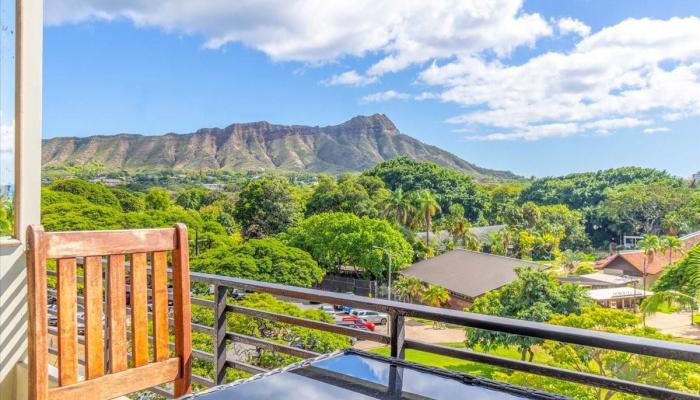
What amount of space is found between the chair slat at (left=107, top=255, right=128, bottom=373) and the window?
0.88 metres

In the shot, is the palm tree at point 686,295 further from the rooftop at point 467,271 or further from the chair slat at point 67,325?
the chair slat at point 67,325

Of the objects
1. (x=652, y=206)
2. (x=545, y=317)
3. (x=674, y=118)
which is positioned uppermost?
(x=674, y=118)

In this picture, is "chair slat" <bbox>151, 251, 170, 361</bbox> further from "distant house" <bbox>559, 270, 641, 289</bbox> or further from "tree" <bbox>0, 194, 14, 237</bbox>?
"distant house" <bbox>559, 270, 641, 289</bbox>

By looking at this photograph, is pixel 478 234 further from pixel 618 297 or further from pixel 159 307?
pixel 159 307

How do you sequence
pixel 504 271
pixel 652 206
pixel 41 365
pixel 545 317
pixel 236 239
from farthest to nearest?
1. pixel 652 206
2. pixel 236 239
3. pixel 504 271
4. pixel 545 317
5. pixel 41 365

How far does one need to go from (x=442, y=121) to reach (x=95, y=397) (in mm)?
65536

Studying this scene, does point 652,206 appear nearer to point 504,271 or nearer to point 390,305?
point 504,271

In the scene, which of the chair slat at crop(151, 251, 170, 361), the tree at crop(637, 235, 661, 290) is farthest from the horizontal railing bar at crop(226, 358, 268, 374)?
the tree at crop(637, 235, 661, 290)

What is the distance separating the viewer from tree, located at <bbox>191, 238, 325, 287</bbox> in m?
18.3

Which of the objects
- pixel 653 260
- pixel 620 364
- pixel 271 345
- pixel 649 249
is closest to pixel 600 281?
pixel 649 249

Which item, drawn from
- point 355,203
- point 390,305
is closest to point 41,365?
point 390,305

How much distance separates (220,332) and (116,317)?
3.05 feet

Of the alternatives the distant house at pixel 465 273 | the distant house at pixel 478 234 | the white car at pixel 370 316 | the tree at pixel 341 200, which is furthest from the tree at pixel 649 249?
the white car at pixel 370 316

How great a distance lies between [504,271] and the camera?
878 inches
